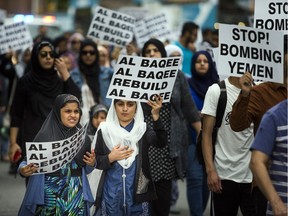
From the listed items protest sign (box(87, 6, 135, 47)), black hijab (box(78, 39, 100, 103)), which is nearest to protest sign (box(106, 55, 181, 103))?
black hijab (box(78, 39, 100, 103))

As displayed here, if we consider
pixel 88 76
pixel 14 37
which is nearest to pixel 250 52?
pixel 88 76

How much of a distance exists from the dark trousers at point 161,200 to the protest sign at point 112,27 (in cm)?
505

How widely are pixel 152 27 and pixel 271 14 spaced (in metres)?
8.06

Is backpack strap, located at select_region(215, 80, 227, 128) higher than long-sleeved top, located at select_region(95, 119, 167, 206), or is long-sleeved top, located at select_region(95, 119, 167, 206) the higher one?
backpack strap, located at select_region(215, 80, 227, 128)

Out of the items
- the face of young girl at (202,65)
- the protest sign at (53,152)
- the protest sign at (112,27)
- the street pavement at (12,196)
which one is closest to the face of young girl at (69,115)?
the protest sign at (53,152)

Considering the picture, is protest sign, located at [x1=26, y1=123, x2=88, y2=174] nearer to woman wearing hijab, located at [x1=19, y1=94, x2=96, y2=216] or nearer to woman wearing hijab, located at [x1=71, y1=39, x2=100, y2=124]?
woman wearing hijab, located at [x1=19, y1=94, x2=96, y2=216]

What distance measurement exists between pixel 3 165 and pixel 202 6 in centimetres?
1979

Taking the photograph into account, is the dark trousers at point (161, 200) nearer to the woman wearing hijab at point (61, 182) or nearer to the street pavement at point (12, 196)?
the woman wearing hijab at point (61, 182)

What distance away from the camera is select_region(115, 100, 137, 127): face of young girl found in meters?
7.29

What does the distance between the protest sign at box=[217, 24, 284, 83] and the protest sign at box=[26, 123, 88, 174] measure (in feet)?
4.37

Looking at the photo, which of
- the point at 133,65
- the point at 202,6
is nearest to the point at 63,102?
the point at 133,65

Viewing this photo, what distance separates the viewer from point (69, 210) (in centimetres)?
705

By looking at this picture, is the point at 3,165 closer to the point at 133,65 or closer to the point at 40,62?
the point at 40,62

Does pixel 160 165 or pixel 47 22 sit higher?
pixel 47 22
